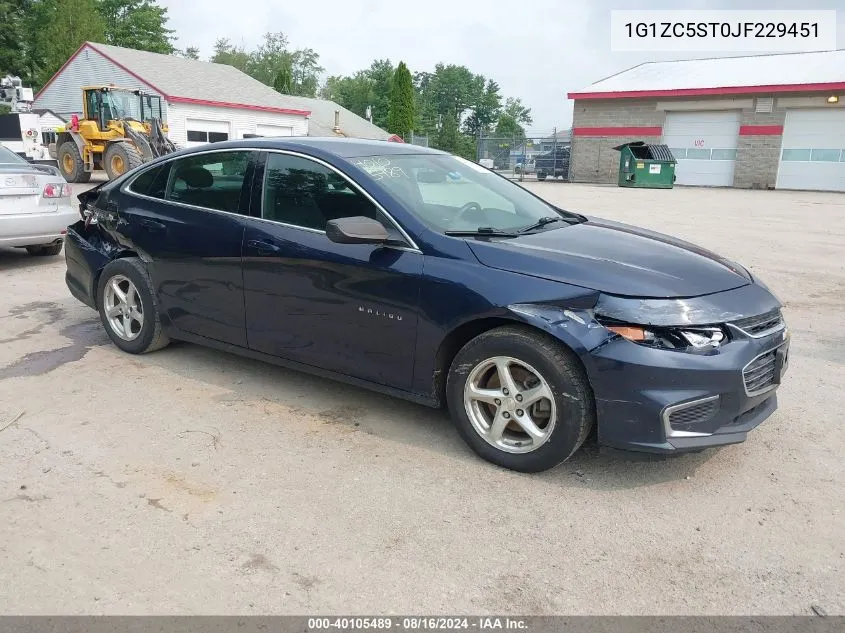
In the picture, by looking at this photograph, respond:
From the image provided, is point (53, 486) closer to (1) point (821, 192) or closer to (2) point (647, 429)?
(2) point (647, 429)

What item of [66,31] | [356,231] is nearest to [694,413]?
[356,231]

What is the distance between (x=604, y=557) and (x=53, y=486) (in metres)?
2.48

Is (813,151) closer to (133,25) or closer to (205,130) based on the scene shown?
(205,130)

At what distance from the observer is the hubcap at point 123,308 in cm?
500

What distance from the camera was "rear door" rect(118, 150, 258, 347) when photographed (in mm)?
4361

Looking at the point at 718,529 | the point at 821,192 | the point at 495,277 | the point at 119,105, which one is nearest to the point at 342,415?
the point at 495,277

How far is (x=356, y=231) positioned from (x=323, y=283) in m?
0.46

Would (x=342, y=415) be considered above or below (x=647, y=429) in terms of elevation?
below

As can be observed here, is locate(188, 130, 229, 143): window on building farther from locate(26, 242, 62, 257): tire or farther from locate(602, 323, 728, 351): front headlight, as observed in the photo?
locate(602, 323, 728, 351): front headlight

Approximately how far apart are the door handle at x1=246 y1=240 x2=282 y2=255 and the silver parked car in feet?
16.3

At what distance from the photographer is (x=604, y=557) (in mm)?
2793

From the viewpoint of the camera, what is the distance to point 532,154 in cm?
3866

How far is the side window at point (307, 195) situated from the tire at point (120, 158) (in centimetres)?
1604

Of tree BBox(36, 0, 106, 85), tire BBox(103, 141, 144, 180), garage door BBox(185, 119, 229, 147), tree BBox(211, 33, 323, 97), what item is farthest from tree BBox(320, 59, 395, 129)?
tire BBox(103, 141, 144, 180)
